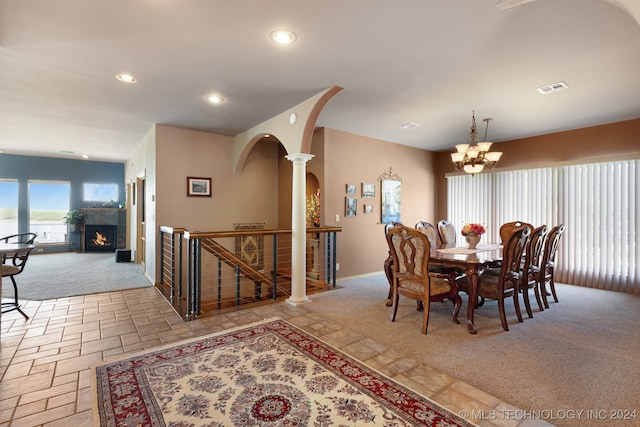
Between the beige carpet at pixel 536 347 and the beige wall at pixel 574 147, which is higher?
the beige wall at pixel 574 147

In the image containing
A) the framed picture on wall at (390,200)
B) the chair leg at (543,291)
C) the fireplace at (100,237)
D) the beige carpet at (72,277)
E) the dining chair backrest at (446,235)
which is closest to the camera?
the chair leg at (543,291)

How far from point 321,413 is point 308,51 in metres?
2.82

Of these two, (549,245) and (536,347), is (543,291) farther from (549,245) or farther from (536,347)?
(536,347)

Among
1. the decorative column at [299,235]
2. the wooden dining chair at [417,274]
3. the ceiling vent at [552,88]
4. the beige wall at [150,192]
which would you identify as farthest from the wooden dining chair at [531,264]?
the beige wall at [150,192]

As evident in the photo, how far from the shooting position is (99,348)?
8.92 ft

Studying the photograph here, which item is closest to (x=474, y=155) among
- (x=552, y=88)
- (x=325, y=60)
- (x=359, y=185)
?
(x=552, y=88)

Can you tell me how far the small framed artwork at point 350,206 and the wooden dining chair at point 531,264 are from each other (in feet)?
9.19

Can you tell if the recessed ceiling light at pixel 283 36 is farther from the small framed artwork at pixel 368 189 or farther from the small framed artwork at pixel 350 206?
the small framed artwork at pixel 368 189

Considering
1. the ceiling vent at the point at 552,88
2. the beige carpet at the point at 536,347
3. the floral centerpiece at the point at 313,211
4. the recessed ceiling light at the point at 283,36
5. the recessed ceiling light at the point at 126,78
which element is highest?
the ceiling vent at the point at 552,88

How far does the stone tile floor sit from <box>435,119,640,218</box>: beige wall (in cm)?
498

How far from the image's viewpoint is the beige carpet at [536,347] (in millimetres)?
2047

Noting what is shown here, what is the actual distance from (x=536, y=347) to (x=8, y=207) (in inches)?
474

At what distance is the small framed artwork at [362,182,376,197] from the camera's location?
228 inches

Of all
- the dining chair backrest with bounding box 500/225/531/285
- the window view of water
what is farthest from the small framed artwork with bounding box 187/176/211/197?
the window view of water
